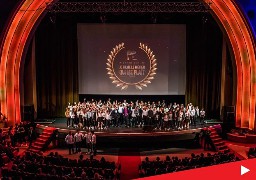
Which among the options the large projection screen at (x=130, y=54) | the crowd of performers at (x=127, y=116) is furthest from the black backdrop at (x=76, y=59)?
the crowd of performers at (x=127, y=116)

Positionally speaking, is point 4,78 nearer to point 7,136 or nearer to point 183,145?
point 7,136

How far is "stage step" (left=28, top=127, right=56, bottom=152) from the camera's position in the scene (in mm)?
18203

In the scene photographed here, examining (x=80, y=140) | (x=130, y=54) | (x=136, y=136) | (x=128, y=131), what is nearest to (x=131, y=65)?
(x=130, y=54)

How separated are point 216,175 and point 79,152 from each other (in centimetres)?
1557

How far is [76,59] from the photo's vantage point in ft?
78.1

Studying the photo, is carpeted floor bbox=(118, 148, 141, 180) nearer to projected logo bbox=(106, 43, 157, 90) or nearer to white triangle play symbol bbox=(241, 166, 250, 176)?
projected logo bbox=(106, 43, 157, 90)

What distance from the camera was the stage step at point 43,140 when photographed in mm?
18203

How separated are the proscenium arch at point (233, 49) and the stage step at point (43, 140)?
1973 mm

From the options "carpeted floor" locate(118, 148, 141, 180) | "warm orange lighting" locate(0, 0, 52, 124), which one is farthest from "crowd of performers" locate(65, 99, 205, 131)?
"warm orange lighting" locate(0, 0, 52, 124)

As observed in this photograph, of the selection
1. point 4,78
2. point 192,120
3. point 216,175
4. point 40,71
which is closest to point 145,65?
point 192,120

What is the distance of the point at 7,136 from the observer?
17.4 meters

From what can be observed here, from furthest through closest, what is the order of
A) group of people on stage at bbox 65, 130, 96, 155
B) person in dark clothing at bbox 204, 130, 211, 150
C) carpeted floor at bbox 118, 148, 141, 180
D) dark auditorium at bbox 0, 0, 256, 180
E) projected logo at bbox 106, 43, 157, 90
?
projected logo at bbox 106, 43, 157, 90 → person in dark clothing at bbox 204, 130, 211, 150 → dark auditorium at bbox 0, 0, 256, 180 → group of people on stage at bbox 65, 130, 96, 155 → carpeted floor at bbox 118, 148, 141, 180

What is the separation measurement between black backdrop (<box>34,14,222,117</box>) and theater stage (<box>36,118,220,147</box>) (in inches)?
189

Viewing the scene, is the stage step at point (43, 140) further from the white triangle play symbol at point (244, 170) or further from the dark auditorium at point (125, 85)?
the white triangle play symbol at point (244, 170)
